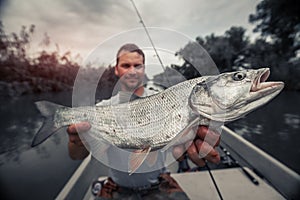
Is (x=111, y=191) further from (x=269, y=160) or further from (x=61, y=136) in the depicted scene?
Result: (x=61, y=136)

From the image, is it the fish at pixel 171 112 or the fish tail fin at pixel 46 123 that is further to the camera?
the fish tail fin at pixel 46 123

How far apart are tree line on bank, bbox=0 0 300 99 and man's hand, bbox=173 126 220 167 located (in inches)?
30.1

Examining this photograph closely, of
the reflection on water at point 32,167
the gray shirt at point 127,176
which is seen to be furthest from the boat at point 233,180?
the reflection on water at point 32,167

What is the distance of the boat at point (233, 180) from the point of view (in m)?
1.84

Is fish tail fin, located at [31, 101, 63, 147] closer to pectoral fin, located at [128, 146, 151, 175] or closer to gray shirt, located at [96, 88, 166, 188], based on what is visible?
gray shirt, located at [96, 88, 166, 188]

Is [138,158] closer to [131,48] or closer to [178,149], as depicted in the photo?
[178,149]

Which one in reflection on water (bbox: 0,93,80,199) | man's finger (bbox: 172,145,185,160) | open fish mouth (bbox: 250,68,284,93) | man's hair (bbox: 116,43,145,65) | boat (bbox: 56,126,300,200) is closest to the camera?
open fish mouth (bbox: 250,68,284,93)

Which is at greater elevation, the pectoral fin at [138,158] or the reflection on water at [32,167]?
the pectoral fin at [138,158]

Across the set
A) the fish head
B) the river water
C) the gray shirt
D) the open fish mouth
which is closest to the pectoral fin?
the fish head

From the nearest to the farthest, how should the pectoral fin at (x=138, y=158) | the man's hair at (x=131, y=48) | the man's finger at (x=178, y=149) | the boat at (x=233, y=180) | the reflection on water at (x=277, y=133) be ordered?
the pectoral fin at (x=138, y=158) < the man's finger at (x=178, y=149) < the man's hair at (x=131, y=48) < the boat at (x=233, y=180) < the reflection on water at (x=277, y=133)

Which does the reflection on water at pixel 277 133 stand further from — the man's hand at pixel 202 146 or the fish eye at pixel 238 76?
the fish eye at pixel 238 76

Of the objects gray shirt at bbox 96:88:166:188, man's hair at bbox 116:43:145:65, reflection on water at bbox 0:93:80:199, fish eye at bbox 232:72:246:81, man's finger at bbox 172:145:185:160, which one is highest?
man's hair at bbox 116:43:145:65

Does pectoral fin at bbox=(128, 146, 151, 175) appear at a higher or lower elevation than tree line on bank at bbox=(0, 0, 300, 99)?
lower

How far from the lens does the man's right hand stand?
1178 mm
